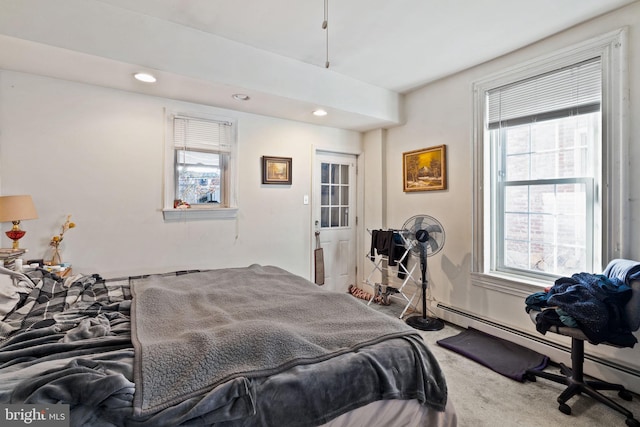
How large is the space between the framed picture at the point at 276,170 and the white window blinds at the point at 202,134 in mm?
452

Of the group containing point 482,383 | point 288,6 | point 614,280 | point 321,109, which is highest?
point 288,6

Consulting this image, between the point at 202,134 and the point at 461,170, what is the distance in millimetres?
2761

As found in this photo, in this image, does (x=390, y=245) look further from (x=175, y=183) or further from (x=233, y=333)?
(x=233, y=333)

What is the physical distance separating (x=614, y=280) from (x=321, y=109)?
9.02ft

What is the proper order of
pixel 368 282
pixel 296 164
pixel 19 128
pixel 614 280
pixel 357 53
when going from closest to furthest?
pixel 614 280
pixel 19 128
pixel 357 53
pixel 296 164
pixel 368 282

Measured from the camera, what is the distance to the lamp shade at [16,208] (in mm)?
2012

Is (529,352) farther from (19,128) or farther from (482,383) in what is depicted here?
(19,128)

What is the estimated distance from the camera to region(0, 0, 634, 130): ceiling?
204cm

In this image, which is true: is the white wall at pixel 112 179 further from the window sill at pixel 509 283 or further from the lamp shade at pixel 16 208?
the window sill at pixel 509 283

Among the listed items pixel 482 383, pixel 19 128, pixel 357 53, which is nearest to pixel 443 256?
pixel 482 383

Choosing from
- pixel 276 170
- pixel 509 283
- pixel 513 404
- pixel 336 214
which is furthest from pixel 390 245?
pixel 513 404

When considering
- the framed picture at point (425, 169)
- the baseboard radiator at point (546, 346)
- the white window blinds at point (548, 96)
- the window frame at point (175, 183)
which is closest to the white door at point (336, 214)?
the framed picture at point (425, 169)

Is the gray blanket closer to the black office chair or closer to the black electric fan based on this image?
the black office chair

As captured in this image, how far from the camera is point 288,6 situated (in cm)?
214
